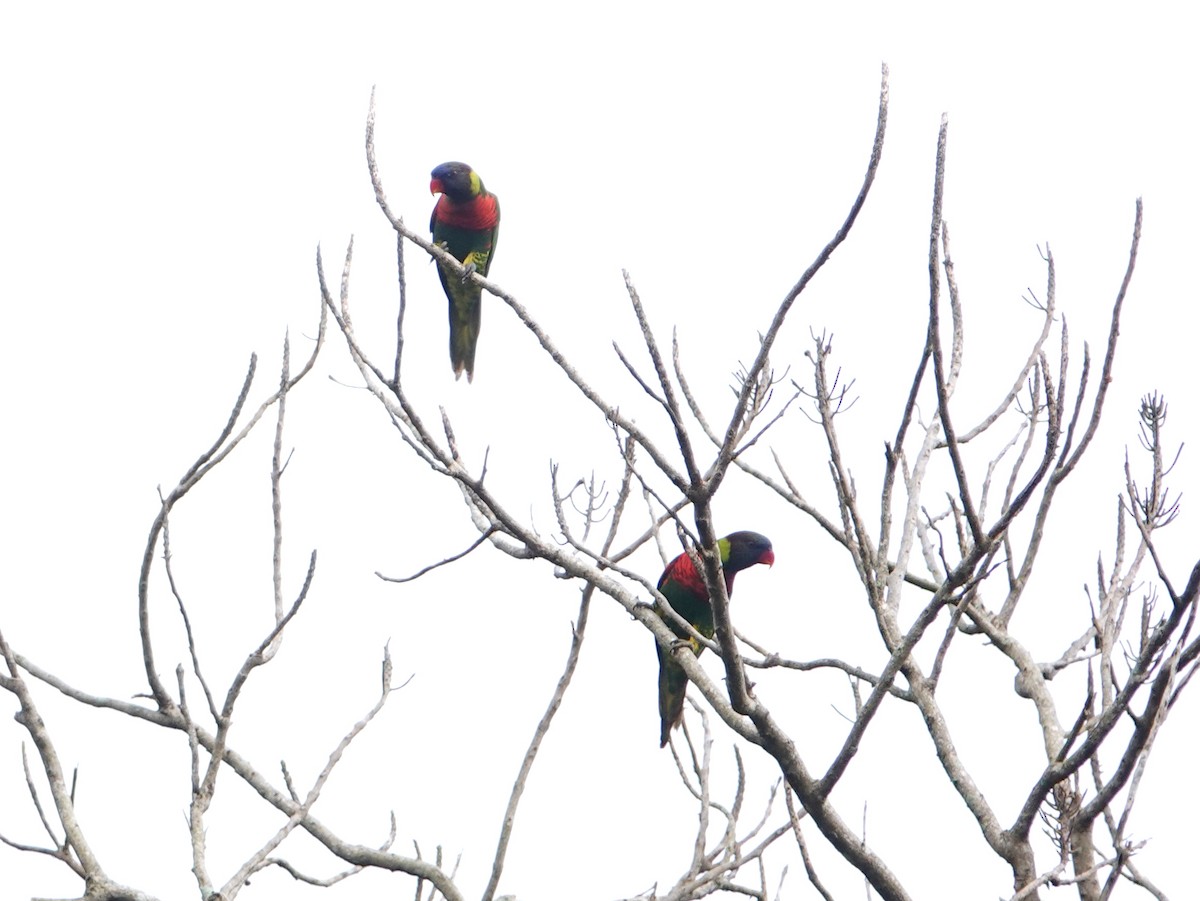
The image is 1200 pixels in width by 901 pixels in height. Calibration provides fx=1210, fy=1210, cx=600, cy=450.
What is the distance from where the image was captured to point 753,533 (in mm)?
5602

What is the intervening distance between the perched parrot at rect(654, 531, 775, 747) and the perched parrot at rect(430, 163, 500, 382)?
2.28 m

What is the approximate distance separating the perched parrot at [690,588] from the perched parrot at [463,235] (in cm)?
228

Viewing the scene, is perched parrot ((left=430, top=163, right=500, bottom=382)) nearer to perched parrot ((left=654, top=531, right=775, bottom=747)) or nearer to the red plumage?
the red plumage

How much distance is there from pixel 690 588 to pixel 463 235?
10.0 ft

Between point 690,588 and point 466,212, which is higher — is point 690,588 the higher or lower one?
the lower one

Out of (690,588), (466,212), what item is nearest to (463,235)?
(466,212)

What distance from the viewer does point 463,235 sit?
736cm

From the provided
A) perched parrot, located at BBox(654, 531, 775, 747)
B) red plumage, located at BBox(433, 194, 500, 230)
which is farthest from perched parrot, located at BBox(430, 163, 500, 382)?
perched parrot, located at BBox(654, 531, 775, 747)

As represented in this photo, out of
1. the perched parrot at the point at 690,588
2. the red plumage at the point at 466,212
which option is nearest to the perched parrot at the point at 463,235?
the red plumage at the point at 466,212

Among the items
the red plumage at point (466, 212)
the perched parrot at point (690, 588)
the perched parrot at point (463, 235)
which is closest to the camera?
the perched parrot at point (690, 588)

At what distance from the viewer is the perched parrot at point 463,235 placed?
7.12 m

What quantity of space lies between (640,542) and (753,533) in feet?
6.96

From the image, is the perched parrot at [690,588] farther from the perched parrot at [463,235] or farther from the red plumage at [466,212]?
the red plumage at [466,212]

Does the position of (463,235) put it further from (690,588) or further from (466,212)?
(690,588)
